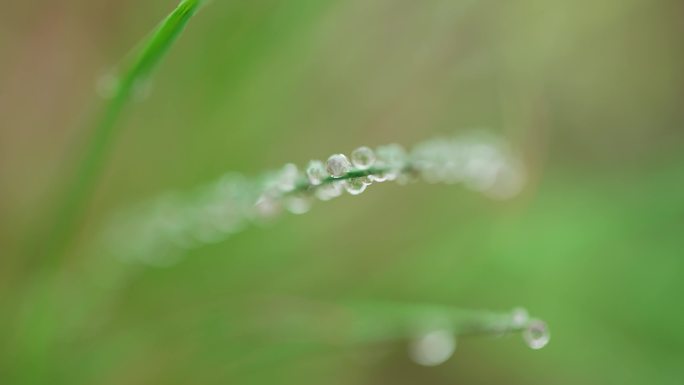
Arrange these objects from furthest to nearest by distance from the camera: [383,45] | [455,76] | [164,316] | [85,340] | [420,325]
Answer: [455,76] < [383,45] < [164,316] < [85,340] < [420,325]

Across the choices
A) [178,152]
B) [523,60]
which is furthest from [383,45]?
[178,152]

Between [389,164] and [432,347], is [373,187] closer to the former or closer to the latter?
[432,347]

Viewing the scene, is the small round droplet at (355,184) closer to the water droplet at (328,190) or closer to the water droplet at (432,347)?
the water droplet at (328,190)

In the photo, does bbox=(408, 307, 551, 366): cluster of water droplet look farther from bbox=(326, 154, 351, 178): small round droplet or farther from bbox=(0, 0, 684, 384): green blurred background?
bbox=(0, 0, 684, 384): green blurred background

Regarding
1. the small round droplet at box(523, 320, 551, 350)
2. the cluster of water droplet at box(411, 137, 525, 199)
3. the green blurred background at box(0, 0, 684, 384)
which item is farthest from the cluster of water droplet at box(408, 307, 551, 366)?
the green blurred background at box(0, 0, 684, 384)

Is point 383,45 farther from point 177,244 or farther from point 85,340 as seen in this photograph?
point 85,340

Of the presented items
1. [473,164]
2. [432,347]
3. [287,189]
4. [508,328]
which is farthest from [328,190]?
[432,347]

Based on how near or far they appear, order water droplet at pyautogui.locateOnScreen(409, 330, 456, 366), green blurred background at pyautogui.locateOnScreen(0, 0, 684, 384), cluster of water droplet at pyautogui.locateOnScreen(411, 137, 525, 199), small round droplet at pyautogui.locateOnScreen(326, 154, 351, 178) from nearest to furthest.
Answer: small round droplet at pyautogui.locateOnScreen(326, 154, 351, 178) → cluster of water droplet at pyautogui.locateOnScreen(411, 137, 525, 199) → water droplet at pyautogui.locateOnScreen(409, 330, 456, 366) → green blurred background at pyautogui.locateOnScreen(0, 0, 684, 384)
